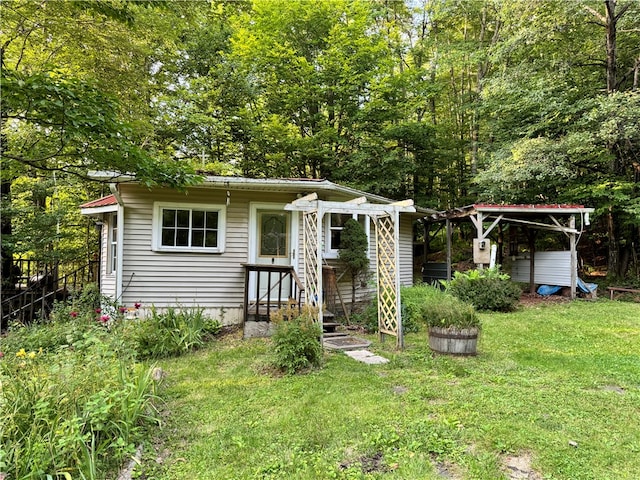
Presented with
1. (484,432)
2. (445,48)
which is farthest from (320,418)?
(445,48)

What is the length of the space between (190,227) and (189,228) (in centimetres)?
3

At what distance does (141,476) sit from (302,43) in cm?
1524

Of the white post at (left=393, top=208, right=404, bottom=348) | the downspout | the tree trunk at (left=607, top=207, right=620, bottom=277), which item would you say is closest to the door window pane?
the downspout

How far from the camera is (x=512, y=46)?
11688mm

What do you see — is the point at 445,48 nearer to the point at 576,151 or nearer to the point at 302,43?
the point at 302,43

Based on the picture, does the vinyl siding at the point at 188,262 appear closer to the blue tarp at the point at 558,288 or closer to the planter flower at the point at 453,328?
the planter flower at the point at 453,328

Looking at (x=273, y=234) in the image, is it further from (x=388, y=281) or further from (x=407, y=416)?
(x=407, y=416)

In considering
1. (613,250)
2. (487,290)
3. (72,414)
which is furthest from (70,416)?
(613,250)

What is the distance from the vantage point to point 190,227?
24.1ft

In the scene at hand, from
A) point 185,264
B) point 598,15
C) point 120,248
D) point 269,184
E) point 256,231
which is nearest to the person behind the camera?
point 120,248

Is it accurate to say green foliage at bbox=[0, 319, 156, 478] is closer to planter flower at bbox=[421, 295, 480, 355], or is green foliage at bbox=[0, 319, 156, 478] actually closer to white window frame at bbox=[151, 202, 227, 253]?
planter flower at bbox=[421, 295, 480, 355]

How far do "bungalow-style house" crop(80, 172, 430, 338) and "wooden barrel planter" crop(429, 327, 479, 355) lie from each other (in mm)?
2206

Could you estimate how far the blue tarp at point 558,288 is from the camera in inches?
410

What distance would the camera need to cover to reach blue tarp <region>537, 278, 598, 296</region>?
10.4 m
